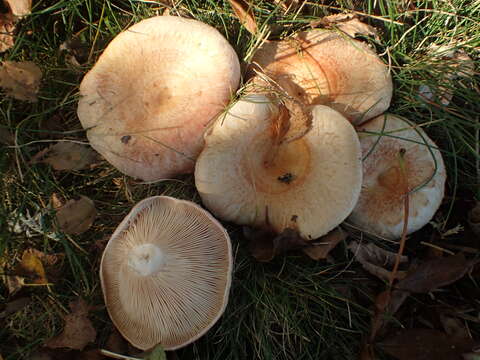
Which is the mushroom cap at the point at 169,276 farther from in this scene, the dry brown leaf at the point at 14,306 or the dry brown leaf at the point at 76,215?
the dry brown leaf at the point at 14,306

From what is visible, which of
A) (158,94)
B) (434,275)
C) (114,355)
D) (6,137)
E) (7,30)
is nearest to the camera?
(114,355)

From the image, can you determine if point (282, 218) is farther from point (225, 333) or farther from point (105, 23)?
point (105, 23)

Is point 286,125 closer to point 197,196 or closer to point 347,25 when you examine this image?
point 197,196

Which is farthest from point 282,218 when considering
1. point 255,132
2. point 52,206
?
point 52,206

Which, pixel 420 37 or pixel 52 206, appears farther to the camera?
pixel 420 37

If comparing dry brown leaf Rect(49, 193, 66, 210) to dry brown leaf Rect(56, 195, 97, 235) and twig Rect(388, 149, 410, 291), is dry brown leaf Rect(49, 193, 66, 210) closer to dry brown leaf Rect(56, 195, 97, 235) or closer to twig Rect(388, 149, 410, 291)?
dry brown leaf Rect(56, 195, 97, 235)

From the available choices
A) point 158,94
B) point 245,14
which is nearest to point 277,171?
point 158,94
